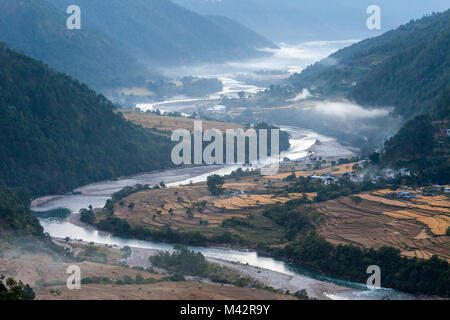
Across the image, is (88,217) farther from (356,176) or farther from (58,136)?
(356,176)

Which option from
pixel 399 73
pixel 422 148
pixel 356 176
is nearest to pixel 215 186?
pixel 356 176

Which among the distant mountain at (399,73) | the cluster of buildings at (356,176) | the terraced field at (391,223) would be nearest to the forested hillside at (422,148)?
the cluster of buildings at (356,176)

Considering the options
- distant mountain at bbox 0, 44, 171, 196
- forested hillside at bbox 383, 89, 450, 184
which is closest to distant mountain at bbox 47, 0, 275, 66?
distant mountain at bbox 0, 44, 171, 196

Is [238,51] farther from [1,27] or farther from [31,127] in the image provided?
[31,127]

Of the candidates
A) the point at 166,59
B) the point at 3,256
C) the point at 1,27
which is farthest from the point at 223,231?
the point at 166,59

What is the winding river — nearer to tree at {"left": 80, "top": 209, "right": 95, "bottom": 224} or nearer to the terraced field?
tree at {"left": 80, "top": 209, "right": 95, "bottom": 224}

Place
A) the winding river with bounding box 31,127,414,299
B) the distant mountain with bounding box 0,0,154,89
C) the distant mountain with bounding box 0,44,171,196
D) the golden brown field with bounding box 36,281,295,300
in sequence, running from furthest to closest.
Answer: the distant mountain with bounding box 0,0,154,89 → the distant mountain with bounding box 0,44,171,196 → the winding river with bounding box 31,127,414,299 → the golden brown field with bounding box 36,281,295,300
